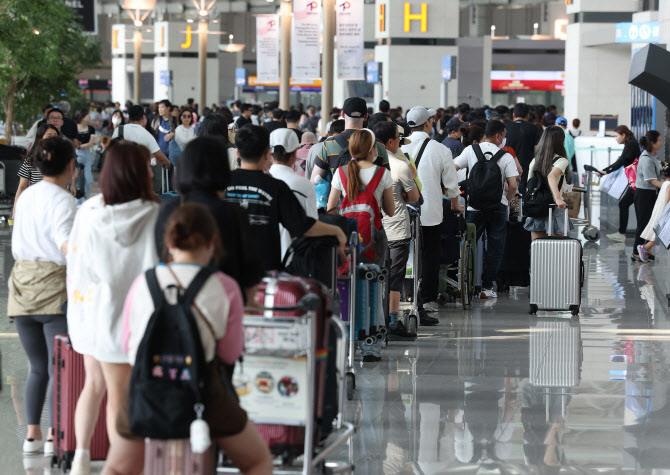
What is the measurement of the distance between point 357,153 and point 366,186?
236mm

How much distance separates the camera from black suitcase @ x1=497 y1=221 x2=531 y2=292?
38.0 ft

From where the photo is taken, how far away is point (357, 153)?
7535 mm

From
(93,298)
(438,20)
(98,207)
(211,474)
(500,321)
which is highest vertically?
(438,20)

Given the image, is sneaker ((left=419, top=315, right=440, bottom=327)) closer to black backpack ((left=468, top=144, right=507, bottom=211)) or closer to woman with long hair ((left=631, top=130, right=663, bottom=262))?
black backpack ((left=468, top=144, right=507, bottom=211))

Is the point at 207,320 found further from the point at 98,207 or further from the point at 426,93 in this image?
the point at 426,93

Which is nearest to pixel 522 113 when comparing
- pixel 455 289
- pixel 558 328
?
pixel 455 289

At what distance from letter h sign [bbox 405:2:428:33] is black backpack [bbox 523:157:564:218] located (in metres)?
24.4

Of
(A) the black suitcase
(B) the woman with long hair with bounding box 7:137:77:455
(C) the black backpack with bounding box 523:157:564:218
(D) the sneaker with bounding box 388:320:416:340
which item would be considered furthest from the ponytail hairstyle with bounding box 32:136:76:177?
(A) the black suitcase

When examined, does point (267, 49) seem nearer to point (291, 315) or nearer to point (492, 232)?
point (492, 232)

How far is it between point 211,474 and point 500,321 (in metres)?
6.54

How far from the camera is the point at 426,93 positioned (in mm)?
35469

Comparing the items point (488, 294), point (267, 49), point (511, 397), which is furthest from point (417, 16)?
point (511, 397)

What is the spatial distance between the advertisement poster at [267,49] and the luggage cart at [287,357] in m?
21.4

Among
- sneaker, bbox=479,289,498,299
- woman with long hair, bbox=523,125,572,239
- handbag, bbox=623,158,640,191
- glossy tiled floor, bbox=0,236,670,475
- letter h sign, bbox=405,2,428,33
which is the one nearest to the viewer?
glossy tiled floor, bbox=0,236,670,475
